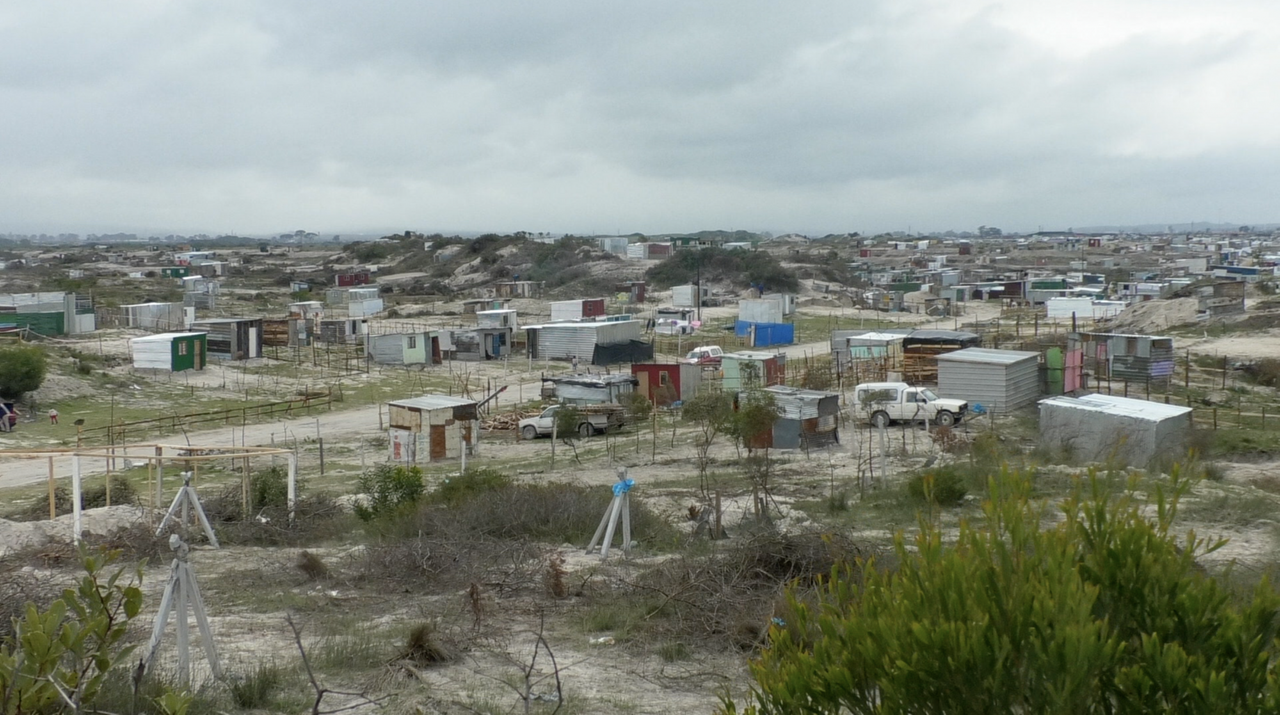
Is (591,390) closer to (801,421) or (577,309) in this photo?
(801,421)

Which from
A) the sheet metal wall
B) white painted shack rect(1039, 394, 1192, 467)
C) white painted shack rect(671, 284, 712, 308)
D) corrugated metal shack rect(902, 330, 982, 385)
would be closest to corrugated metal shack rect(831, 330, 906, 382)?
corrugated metal shack rect(902, 330, 982, 385)

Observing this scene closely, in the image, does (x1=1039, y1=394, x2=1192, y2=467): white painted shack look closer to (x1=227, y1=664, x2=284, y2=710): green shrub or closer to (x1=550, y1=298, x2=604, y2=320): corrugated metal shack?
(x1=227, y1=664, x2=284, y2=710): green shrub

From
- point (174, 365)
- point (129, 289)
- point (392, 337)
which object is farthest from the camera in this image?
point (129, 289)

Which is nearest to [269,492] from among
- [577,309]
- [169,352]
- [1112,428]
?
[1112,428]

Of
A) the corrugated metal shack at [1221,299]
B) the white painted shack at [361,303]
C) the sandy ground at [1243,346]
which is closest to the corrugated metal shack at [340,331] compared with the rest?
the white painted shack at [361,303]

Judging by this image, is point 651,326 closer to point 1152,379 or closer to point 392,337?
point 392,337

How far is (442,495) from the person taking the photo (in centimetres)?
1625

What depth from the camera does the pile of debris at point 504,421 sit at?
31984 millimetres

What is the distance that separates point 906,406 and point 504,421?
450 inches

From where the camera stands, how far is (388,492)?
16.7 metres

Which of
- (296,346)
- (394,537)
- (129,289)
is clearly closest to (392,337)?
(296,346)

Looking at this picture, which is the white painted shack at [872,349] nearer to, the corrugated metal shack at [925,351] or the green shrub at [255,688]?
the corrugated metal shack at [925,351]

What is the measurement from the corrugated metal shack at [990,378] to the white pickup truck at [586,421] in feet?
29.5

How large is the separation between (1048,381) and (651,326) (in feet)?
103
